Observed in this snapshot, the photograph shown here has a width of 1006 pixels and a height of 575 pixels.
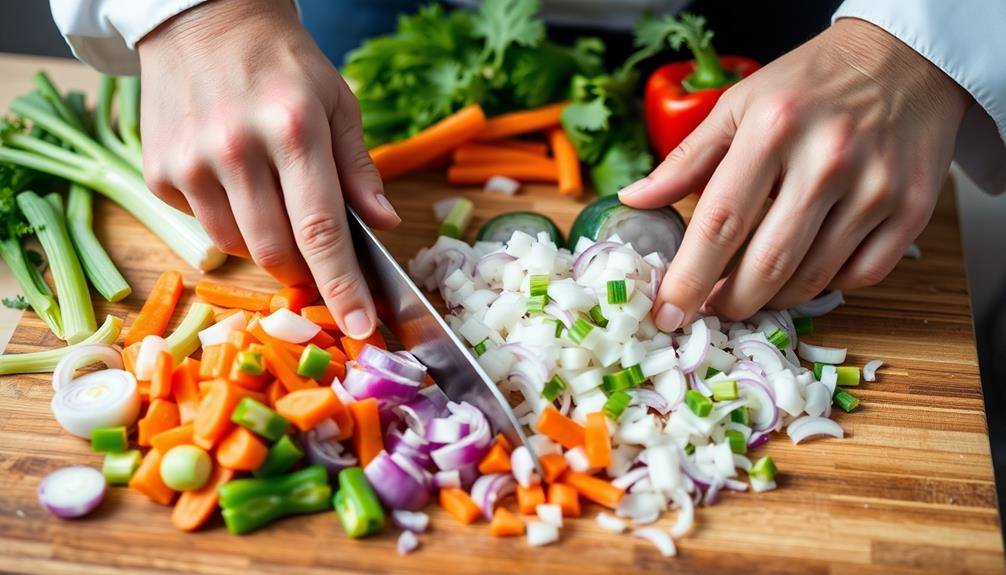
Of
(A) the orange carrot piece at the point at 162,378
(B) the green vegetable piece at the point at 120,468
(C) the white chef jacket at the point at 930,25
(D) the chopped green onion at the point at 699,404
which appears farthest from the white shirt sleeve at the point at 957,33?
(B) the green vegetable piece at the point at 120,468

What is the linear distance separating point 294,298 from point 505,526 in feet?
2.71

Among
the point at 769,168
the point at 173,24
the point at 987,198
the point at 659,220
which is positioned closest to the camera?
the point at 769,168

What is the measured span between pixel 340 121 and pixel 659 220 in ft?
2.74

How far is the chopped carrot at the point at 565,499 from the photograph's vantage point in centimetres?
195

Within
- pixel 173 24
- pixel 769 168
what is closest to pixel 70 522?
pixel 173 24

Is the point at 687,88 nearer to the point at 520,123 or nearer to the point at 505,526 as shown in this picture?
the point at 520,123

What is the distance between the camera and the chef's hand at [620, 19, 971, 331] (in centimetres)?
217

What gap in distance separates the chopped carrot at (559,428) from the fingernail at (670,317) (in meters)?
0.36

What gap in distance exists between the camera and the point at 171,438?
1.98m

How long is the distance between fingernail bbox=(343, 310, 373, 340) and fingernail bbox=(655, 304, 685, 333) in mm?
665

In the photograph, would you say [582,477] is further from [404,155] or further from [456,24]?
[456,24]

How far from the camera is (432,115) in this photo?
303 centimetres

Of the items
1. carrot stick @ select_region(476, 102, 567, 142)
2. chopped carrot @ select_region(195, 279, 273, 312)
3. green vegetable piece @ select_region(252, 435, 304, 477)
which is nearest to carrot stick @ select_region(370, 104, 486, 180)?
carrot stick @ select_region(476, 102, 567, 142)

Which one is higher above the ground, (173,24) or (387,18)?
(173,24)
